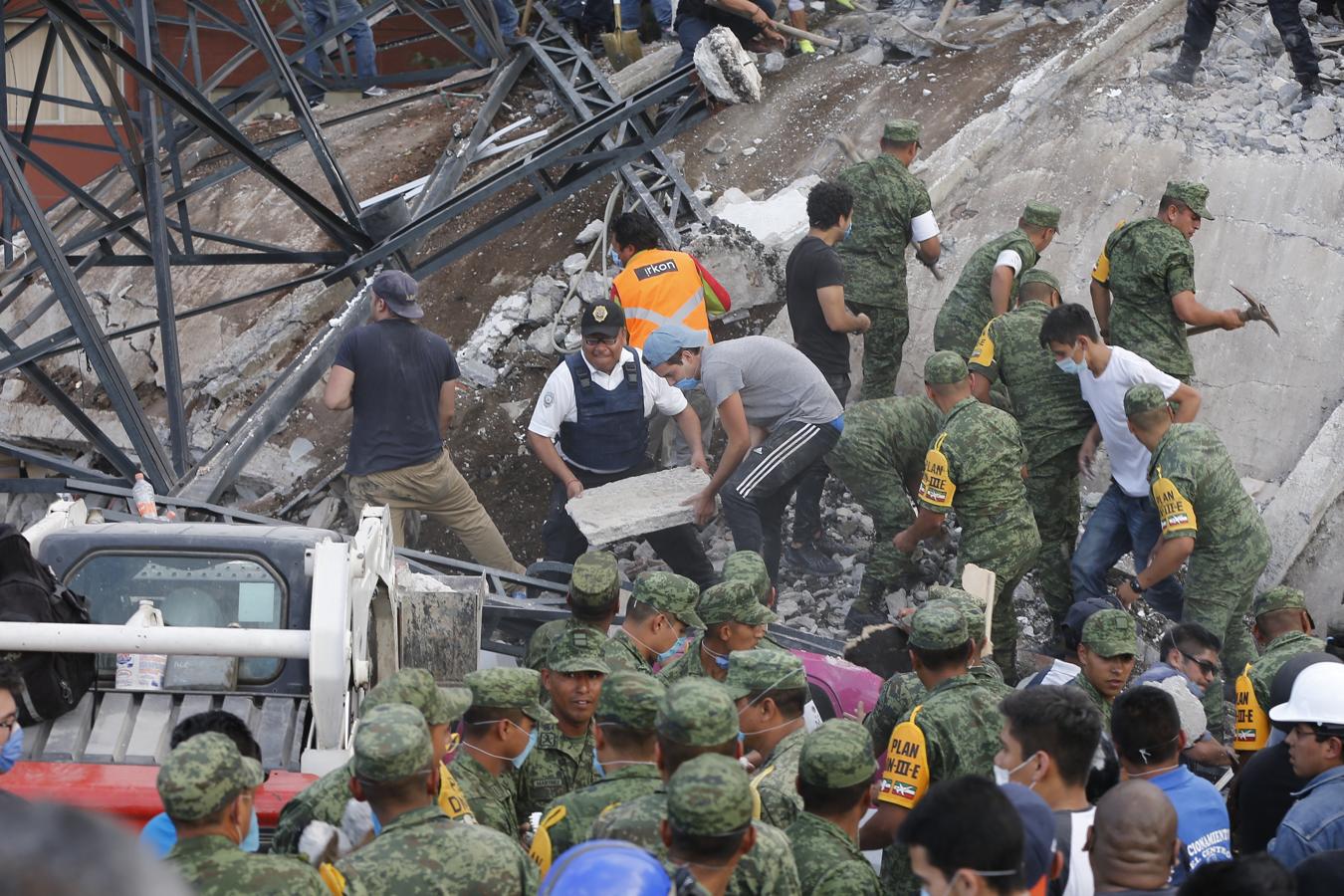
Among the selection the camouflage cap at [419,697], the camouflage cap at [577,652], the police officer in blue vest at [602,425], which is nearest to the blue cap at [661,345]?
the police officer in blue vest at [602,425]

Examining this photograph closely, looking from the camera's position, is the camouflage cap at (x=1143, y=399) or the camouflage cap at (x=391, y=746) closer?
the camouflage cap at (x=391, y=746)

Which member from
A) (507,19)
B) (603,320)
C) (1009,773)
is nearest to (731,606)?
(1009,773)

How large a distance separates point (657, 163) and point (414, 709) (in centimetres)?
709

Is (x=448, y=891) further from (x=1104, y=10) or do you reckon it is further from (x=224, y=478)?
(x=1104, y=10)

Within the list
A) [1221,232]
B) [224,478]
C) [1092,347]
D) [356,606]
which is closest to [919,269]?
[1221,232]

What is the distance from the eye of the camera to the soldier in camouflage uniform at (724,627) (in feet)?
15.4

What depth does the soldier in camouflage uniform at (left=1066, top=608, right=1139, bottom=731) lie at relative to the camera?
14.7 ft

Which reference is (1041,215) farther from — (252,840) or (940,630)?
(252,840)

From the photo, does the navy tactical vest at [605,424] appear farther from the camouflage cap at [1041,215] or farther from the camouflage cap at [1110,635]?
the camouflage cap at [1110,635]

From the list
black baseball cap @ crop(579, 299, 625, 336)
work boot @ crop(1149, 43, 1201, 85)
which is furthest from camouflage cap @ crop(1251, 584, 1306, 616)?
work boot @ crop(1149, 43, 1201, 85)

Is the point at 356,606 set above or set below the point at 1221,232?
above

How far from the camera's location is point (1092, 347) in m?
6.41

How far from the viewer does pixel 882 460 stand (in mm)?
6906

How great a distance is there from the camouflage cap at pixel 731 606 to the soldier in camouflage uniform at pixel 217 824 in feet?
6.00
